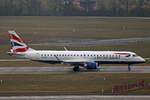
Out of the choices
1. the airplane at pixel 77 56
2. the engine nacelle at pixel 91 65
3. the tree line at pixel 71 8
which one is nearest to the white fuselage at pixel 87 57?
the airplane at pixel 77 56

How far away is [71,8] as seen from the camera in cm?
18425

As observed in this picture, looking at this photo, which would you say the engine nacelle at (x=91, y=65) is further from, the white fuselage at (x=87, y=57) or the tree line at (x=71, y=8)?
the tree line at (x=71, y=8)

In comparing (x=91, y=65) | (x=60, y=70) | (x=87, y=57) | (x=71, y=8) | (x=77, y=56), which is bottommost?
(x=71, y=8)

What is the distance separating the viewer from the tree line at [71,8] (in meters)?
169

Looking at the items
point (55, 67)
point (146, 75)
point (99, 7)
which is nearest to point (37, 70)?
point (55, 67)

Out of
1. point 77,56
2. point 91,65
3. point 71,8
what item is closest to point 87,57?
point 77,56

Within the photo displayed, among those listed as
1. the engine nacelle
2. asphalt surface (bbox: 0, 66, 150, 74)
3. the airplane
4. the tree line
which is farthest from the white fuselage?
the tree line

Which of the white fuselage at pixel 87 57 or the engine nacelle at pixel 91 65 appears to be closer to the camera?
the engine nacelle at pixel 91 65

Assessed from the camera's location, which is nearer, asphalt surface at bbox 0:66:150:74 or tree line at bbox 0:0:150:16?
asphalt surface at bbox 0:66:150:74

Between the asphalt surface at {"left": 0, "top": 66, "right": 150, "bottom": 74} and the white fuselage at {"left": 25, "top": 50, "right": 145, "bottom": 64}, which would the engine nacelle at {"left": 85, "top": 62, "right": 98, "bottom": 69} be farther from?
the white fuselage at {"left": 25, "top": 50, "right": 145, "bottom": 64}

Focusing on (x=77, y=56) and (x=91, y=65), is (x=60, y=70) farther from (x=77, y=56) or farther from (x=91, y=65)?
(x=91, y=65)

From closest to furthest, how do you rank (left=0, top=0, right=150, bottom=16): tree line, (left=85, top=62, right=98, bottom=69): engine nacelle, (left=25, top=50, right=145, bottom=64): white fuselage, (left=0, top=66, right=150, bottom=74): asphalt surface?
(left=85, top=62, right=98, bottom=69): engine nacelle, (left=0, top=66, right=150, bottom=74): asphalt surface, (left=25, top=50, right=145, bottom=64): white fuselage, (left=0, top=0, right=150, bottom=16): tree line

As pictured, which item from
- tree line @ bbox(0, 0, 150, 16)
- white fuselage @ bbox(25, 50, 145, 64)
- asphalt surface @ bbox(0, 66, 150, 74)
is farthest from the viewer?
tree line @ bbox(0, 0, 150, 16)

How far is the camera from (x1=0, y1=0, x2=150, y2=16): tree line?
16862 centimetres
